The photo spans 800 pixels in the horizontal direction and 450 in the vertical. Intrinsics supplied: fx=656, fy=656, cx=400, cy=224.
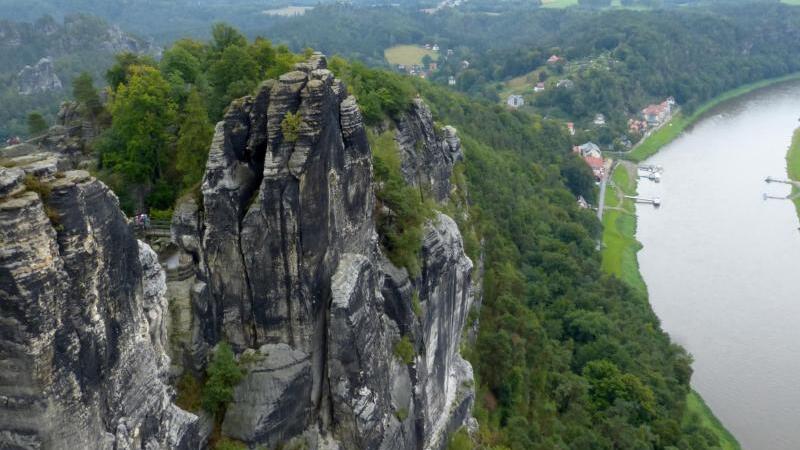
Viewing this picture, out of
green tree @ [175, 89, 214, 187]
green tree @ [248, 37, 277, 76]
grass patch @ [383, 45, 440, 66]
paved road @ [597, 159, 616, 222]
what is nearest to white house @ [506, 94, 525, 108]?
paved road @ [597, 159, 616, 222]

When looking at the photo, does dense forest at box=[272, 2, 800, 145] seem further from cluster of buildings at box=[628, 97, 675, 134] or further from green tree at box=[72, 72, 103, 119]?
green tree at box=[72, 72, 103, 119]

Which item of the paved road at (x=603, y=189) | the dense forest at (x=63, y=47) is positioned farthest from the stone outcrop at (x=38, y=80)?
the paved road at (x=603, y=189)

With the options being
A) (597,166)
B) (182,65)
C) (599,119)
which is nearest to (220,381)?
(182,65)

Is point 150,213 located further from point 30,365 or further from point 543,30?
point 543,30

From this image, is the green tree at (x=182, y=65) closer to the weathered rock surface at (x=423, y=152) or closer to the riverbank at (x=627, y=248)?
the weathered rock surface at (x=423, y=152)

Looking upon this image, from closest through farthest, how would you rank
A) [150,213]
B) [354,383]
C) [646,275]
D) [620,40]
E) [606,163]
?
[354,383] → [150,213] → [646,275] → [606,163] → [620,40]

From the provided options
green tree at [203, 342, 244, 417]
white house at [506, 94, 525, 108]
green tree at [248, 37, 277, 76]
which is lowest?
white house at [506, 94, 525, 108]

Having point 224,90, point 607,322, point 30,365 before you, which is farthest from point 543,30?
point 30,365
